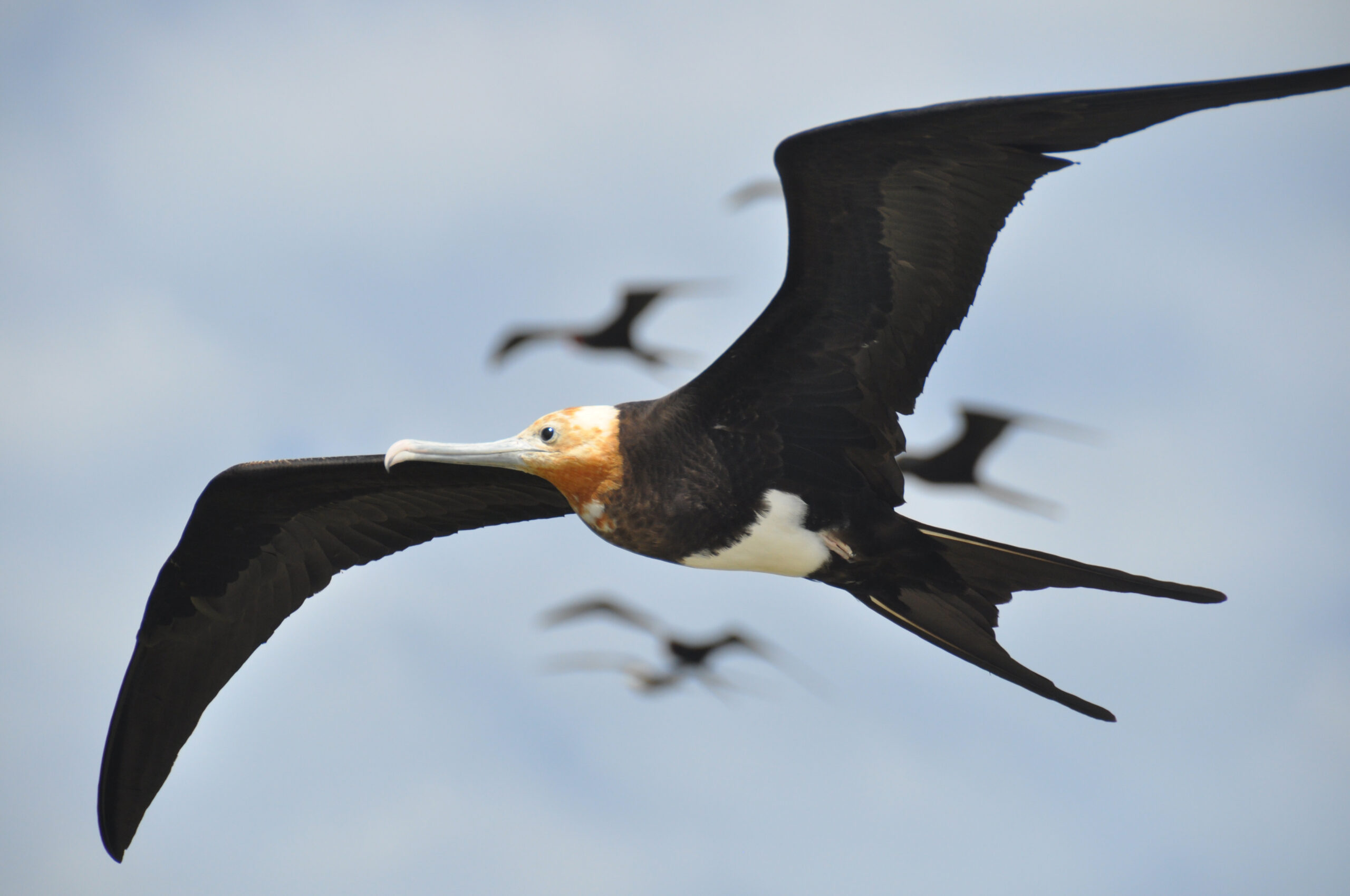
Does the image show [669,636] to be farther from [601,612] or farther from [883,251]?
[883,251]

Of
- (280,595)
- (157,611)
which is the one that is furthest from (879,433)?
(157,611)

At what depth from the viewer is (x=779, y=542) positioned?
4.12 metres

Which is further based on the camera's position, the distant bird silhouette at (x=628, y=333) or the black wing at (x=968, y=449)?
the distant bird silhouette at (x=628, y=333)

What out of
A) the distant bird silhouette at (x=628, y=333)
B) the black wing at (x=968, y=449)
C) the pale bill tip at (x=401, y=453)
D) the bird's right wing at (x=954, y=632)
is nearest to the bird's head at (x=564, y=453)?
the pale bill tip at (x=401, y=453)

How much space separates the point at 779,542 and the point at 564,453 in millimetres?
718

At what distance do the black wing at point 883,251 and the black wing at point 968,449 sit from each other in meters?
1.94

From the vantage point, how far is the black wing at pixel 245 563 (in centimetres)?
482

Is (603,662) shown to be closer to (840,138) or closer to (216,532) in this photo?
(216,532)

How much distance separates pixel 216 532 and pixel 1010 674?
2.84 meters

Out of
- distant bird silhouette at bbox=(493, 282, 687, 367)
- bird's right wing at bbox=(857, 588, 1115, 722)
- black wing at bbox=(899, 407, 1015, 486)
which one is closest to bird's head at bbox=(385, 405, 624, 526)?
bird's right wing at bbox=(857, 588, 1115, 722)

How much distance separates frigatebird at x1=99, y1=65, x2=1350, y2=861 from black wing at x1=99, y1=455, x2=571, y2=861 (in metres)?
0.01

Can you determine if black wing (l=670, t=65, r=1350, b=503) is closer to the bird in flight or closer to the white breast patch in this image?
the white breast patch

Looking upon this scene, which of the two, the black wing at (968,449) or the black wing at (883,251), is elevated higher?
the black wing at (883,251)

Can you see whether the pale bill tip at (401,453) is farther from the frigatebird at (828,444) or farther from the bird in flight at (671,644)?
the bird in flight at (671,644)
